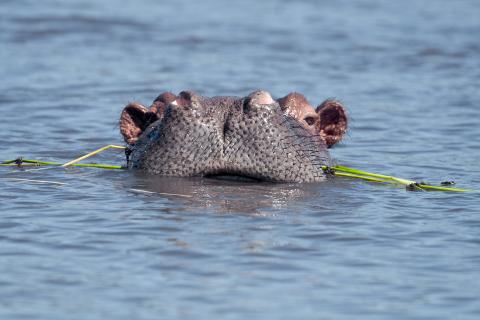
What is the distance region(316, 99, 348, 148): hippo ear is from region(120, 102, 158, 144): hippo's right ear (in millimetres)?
1381

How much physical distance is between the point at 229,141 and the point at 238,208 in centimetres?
49

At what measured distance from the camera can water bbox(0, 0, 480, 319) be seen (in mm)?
5586

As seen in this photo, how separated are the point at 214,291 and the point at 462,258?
1630 mm

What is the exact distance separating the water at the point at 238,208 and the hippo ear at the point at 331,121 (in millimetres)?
742

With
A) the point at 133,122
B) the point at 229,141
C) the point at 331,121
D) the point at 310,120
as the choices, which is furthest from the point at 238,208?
the point at 331,121

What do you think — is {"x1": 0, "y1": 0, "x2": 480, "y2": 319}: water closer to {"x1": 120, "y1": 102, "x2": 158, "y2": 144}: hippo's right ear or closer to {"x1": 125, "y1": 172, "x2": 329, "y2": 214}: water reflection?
{"x1": 125, "y1": 172, "x2": 329, "y2": 214}: water reflection

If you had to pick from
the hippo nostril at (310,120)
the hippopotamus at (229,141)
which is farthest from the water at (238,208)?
the hippo nostril at (310,120)

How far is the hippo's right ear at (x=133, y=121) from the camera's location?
8531 millimetres

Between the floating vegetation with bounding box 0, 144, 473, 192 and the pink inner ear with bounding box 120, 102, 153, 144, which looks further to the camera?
the pink inner ear with bounding box 120, 102, 153, 144

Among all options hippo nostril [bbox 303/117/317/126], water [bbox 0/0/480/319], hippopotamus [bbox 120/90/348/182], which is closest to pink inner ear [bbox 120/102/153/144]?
water [bbox 0/0/480/319]

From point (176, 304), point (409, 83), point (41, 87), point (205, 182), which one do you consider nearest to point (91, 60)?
point (41, 87)

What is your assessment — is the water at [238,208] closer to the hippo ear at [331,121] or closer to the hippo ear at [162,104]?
the hippo ear at [162,104]

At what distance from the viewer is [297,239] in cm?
660

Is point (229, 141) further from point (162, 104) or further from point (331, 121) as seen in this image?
point (331, 121)
